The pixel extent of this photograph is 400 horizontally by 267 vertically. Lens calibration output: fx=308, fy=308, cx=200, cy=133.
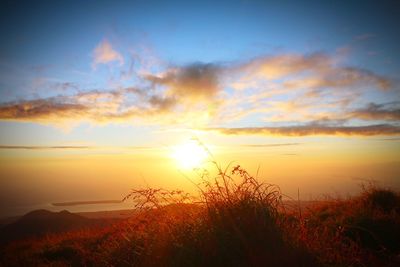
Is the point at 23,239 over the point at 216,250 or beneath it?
beneath

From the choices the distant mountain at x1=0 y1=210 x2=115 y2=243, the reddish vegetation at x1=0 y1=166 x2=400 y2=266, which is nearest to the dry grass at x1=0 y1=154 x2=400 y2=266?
the reddish vegetation at x1=0 y1=166 x2=400 y2=266

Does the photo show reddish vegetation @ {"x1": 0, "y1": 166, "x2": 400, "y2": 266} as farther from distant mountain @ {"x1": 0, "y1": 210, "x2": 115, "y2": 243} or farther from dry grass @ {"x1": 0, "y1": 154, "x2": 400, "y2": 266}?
distant mountain @ {"x1": 0, "y1": 210, "x2": 115, "y2": 243}

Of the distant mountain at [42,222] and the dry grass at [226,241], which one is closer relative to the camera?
the dry grass at [226,241]

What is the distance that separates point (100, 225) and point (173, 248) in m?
6.61

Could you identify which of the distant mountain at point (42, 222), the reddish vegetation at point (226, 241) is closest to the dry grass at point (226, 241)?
the reddish vegetation at point (226, 241)

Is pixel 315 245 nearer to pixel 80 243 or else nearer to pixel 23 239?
pixel 80 243

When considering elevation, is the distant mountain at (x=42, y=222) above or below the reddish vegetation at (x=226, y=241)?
below

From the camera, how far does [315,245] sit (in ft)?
17.0

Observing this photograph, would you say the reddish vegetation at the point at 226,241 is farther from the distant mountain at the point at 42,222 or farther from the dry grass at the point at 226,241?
the distant mountain at the point at 42,222

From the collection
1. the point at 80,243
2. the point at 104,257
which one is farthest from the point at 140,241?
the point at 80,243

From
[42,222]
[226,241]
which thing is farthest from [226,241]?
[42,222]

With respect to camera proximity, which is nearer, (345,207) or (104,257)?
(104,257)

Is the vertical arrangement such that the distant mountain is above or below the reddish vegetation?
below

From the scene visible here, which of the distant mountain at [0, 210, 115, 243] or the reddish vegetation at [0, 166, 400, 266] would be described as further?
the distant mountain at [0, 210, 115, 243]
